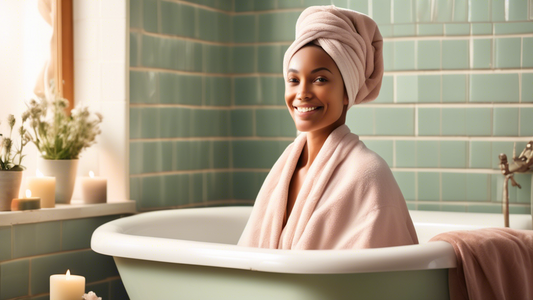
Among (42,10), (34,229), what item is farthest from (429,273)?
(42,10)

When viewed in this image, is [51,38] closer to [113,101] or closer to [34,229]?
[113,101]

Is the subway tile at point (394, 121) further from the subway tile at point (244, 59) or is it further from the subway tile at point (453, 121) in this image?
the subway tile at point (244, 59)

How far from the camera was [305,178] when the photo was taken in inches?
66.4

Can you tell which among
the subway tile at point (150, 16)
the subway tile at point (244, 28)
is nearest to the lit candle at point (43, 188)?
the subway tile at point (150, 16)

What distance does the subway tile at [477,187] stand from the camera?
2.49 meters

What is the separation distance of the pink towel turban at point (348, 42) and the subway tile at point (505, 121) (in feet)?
3.16

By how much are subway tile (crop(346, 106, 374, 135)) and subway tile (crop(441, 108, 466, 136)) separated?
Result: 298 millimetres

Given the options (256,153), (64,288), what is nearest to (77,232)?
(64,288)

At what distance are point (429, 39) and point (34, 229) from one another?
1694 millimetres

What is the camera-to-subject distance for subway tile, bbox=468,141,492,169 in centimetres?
248

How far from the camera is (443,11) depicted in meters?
2.54

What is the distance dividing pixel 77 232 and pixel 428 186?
140cm

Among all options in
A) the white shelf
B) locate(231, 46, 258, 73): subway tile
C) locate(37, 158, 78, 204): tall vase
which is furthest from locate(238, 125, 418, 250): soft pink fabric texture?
locate(231, 46, 258, 73): subway tile

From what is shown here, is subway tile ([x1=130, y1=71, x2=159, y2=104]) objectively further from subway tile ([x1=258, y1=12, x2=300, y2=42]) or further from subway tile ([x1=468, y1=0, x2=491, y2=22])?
subway tile ([x1=468, y1=0, x2=491, y2=22])
